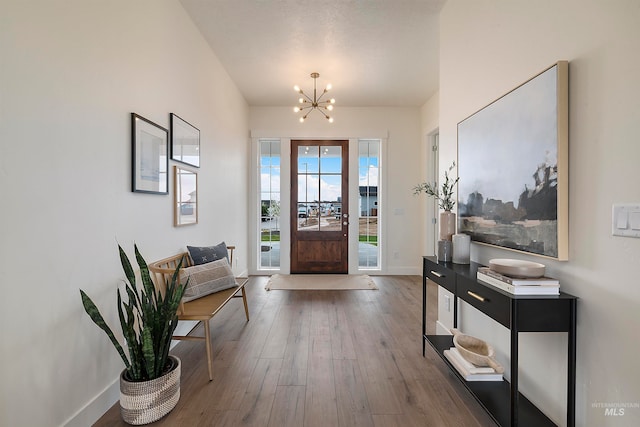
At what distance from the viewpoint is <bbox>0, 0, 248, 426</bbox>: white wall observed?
117 cm

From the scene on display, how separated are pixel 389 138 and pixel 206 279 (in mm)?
3896

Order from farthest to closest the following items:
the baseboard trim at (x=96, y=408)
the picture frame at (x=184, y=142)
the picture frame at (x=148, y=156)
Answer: the picture frame at (x=184, y=142) < the picture frame at (x=148, y=156) < the baseboard trim at (x=96, y=408)

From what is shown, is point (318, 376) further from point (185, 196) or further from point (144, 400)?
point (185, 196)

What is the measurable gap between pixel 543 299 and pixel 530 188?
565 millimetres

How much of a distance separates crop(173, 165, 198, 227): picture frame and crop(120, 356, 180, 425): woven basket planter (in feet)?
4.24

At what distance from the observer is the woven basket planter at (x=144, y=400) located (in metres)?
1.51

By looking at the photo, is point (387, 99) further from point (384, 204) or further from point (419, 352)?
point (419, 352)

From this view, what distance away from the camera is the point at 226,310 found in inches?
130

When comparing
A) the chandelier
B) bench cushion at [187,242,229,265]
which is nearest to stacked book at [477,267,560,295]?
bench cushion at [187,242,229,265]

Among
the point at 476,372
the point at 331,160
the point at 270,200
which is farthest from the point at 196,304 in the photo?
the point at 331,160

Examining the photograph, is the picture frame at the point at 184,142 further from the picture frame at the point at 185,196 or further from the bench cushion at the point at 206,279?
the bench cushion at the point at 206,279

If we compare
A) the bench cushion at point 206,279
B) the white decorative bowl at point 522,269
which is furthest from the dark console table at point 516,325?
the bench cushion at point 206,279

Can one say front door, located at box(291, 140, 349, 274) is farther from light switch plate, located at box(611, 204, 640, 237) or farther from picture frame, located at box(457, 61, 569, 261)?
light switch plate, located at box(611, 204, 640, 237)

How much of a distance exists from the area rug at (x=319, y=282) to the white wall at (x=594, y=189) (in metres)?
2.84
